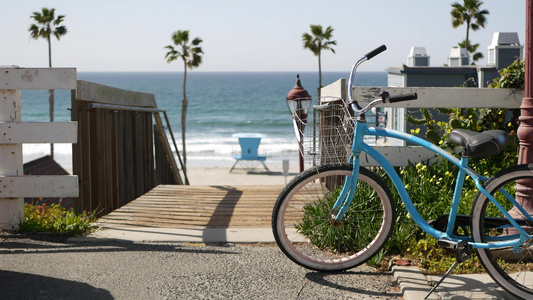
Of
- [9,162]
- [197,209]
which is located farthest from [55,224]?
[197,209]

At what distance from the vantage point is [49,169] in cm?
1086

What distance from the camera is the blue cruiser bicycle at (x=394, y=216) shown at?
144 inches

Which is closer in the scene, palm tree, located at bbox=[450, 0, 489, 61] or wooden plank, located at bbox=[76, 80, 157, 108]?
wooden plank, located at bbox=[76, 80, 157, 108]

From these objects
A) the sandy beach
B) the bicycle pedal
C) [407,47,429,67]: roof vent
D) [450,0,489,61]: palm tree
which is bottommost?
the sandy beach

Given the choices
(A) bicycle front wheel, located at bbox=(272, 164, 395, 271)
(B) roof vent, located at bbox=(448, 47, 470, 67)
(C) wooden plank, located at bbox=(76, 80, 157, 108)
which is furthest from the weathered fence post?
(B) roof vent, located at bbox=(448, 47, 470, 67)

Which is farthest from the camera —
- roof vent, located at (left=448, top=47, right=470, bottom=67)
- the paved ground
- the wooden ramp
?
roof vent, located at (left=448, top=47, right=470, bottom=67)

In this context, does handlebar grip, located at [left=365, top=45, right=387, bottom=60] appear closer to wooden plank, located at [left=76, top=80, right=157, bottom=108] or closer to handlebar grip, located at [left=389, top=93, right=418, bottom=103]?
handlebar grip, located at [left=389, top=93, right=418, bottom=103]

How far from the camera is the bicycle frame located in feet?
12.2

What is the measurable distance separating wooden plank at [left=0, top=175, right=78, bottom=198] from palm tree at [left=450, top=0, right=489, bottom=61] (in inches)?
1327

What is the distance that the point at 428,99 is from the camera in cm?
549

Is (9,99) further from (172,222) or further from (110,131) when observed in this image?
(110,131)

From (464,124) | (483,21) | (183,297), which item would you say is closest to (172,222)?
(183,297)

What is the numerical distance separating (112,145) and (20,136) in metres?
2.72

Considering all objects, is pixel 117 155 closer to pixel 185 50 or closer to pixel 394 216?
pixel 394 216
